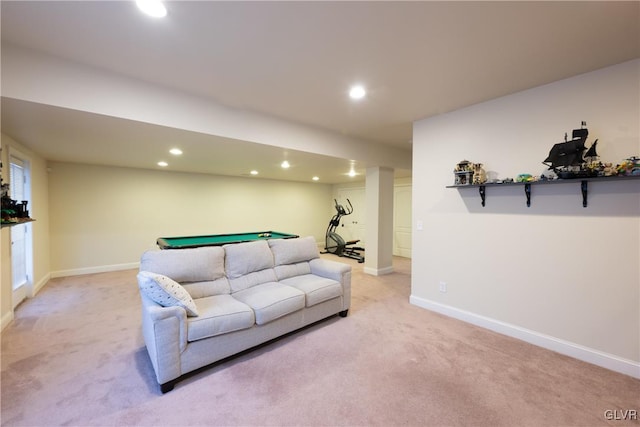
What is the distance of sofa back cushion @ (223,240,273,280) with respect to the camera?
301 cm

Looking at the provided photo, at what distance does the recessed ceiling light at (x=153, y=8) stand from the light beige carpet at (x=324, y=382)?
8.44 ft

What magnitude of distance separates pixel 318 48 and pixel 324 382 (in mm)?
2579

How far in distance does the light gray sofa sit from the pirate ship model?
2335 mm

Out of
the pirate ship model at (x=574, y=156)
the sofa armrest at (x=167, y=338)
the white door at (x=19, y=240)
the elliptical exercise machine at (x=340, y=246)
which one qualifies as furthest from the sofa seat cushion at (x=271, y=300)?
the elliptical exercise machine at (x=340, y=246)

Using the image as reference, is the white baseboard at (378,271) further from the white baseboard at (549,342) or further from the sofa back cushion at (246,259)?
the sofa back cushion at (246,259)

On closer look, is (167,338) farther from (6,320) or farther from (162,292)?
(6,320)

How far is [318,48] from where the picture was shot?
6.54 feet

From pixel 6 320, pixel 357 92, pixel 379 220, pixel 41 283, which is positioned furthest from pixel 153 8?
pixel 41 283

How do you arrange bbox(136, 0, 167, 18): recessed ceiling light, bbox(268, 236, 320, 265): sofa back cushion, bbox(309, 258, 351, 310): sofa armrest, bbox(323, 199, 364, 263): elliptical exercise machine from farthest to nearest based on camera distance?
1. bbox(323, 199, 364, 263): elliptical exercise machine
2. bbox(268, 236, 320, 265): sofa back cushion
3. bbox(309, 258, 351, 310): sofa armrest
4. bbox(136, 0, 167, 18): recessed ceiling light

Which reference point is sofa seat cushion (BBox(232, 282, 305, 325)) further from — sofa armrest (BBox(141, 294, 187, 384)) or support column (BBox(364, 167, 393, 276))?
support column (BBox(364, 167, 393, 276))

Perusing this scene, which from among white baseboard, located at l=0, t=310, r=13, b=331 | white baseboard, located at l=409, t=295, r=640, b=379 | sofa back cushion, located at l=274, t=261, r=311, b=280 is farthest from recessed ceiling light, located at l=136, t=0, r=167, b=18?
white baseboard, located at l=409, t=295, r=640, b=379

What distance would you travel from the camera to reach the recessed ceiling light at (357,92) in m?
2.63

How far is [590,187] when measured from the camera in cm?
234

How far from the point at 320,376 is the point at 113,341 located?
2165mm
